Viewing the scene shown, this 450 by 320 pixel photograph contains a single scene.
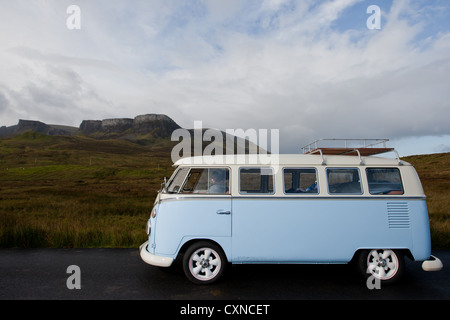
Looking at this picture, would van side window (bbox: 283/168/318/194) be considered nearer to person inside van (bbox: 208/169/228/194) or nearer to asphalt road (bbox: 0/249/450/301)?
person inside van (bbox: 208/169/228/194)

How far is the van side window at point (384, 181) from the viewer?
5660 millimetres

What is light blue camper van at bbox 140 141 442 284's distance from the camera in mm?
5391

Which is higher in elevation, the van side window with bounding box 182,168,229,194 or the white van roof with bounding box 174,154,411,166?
the white van roof with bounding box 174,154,411,166

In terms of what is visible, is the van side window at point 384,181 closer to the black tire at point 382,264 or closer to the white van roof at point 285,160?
the white van roof at point 285,160

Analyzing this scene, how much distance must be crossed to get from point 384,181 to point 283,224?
210 centimetres

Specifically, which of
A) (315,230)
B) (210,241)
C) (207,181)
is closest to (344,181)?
(315,230)

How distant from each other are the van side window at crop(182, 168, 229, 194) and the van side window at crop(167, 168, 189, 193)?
0.34 ft

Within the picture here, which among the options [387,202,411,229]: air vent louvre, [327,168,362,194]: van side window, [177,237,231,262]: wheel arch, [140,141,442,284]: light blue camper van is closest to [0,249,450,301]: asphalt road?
[140,141,442,284]: light blue camper van

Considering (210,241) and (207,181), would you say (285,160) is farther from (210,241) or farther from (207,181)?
(210,241)

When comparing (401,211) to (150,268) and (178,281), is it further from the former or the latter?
(150,268)

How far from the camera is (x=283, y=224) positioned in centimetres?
543

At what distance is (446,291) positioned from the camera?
5129 mm

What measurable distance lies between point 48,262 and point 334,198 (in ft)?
20.1
